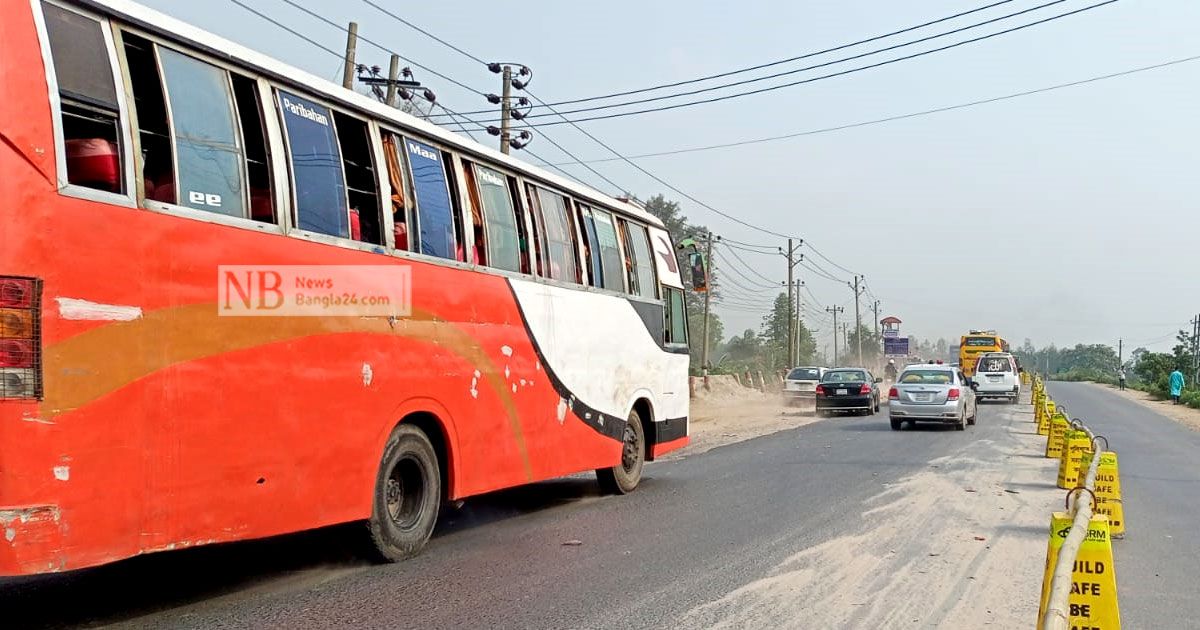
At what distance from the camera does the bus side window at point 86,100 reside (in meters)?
5.09

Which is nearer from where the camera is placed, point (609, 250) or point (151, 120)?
point (151, 120)

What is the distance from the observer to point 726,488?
12.8 metres

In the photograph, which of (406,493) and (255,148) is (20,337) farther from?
(406,493)

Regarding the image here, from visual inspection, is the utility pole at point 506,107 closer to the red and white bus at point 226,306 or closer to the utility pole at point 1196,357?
the red and white bus at point 226,306

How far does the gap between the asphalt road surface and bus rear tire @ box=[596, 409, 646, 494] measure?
5.41 meters

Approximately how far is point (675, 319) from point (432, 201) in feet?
21.7

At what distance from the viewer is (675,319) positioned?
14445 millimetres

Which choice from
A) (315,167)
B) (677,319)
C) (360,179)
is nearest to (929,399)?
(677,319)

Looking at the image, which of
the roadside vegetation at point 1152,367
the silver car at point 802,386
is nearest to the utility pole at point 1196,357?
the roadside vegetation at point 1152,367

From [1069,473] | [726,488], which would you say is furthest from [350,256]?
[1069,473]

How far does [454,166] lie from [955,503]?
6.89 metres

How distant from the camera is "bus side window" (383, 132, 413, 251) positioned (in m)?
7.91

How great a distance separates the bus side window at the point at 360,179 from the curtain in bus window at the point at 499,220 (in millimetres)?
1696

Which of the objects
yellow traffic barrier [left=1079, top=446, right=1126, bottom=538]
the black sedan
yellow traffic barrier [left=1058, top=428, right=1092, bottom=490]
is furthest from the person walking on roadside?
yellow traffic barrier [left=1079, top=446, right=1126, bottom=538]
